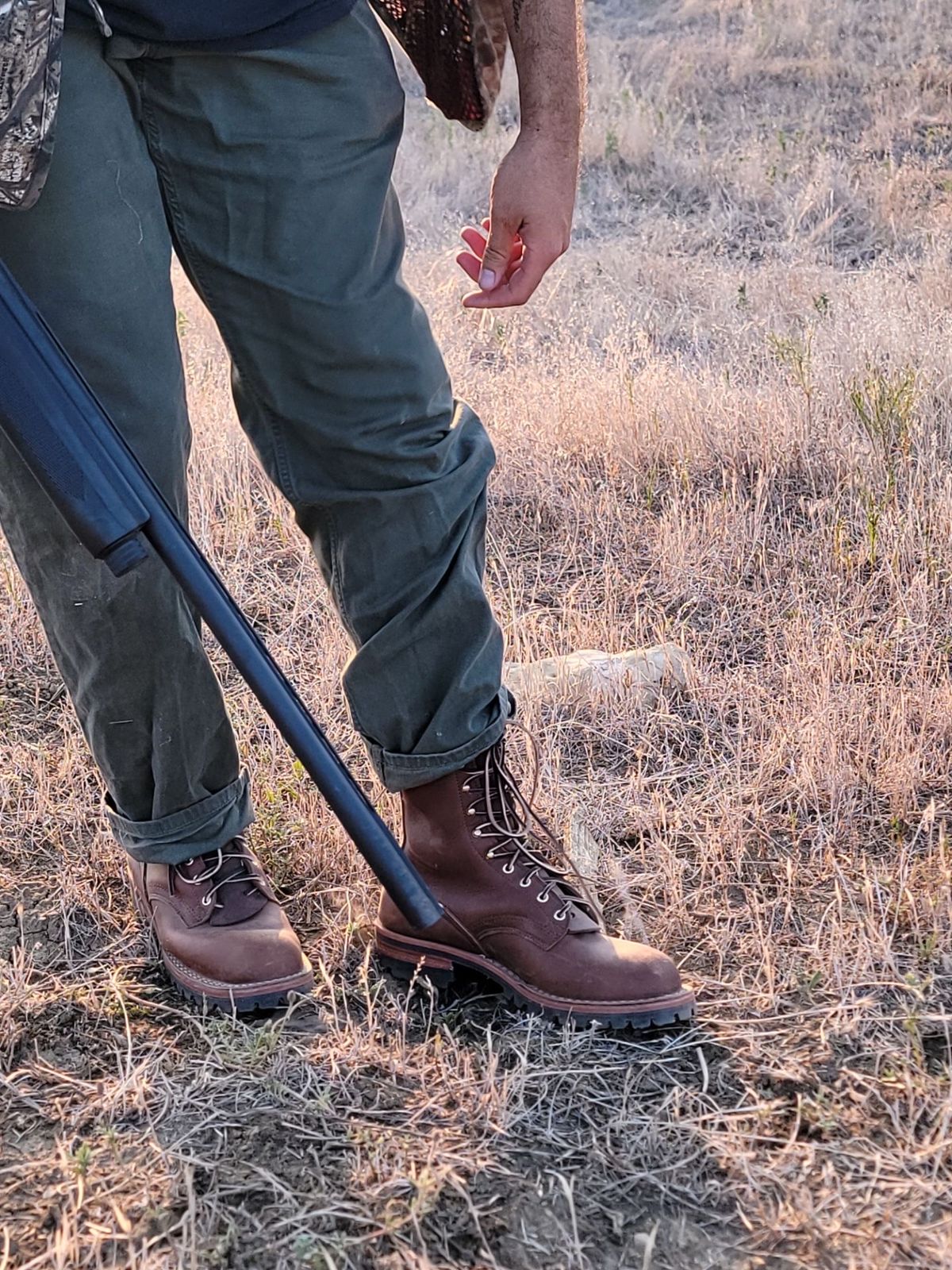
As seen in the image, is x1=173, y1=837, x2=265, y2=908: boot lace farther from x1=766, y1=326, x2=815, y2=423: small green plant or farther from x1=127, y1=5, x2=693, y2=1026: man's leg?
x1=766, y1=326, x2=815, y2=423: small green plant

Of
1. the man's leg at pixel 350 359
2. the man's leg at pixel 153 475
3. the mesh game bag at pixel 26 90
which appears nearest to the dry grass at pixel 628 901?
the man's leg at pixel 153 475

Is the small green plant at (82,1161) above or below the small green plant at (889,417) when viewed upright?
above

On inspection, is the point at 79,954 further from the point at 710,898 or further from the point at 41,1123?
the point at 710,898

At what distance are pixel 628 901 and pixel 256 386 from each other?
937 mm

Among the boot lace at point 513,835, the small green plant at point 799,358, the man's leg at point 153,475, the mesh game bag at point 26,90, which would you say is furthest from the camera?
the small green plant at point 799,358

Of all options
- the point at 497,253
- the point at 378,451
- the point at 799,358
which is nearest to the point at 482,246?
the point at 497,253

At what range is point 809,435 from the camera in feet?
11.3

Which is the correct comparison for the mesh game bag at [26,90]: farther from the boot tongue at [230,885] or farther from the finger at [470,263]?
the boot tongue at [230,885]

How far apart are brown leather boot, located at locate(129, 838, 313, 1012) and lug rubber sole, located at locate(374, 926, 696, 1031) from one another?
0.13m

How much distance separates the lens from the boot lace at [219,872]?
1.79 meters

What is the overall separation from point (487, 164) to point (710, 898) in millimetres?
6834

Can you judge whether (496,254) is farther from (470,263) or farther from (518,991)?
(518,991)

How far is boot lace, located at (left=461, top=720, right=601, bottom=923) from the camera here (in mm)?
1752

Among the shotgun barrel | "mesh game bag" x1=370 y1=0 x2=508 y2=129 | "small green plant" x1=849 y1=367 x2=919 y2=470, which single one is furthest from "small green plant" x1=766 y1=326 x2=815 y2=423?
the shotgun barrel
